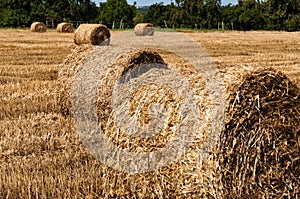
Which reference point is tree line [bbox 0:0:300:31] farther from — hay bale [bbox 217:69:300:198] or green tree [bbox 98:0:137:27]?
hay bale [bbox 217:69:300:198]

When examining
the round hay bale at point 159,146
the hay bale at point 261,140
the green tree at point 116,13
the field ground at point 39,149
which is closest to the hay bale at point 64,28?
the green tree at point 116,13

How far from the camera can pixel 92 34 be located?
17609 millimetres

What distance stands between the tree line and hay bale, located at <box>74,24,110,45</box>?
34.0m

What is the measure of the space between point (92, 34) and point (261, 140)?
14.5 metres

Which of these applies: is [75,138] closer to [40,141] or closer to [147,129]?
[40,141]

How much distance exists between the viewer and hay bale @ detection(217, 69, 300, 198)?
143 inches

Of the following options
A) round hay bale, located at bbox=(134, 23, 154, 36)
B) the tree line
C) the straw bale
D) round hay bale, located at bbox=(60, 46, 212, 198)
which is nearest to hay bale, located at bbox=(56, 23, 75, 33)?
round hay bale, located at bbox=(134, 23, 154, 36)

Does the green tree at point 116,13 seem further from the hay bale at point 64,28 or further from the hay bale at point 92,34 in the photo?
the hay bale at point 92,34

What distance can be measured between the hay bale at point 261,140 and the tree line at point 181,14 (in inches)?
1929

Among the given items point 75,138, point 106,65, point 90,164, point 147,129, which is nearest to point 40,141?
point 75,138

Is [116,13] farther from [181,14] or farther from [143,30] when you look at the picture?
[143,30]

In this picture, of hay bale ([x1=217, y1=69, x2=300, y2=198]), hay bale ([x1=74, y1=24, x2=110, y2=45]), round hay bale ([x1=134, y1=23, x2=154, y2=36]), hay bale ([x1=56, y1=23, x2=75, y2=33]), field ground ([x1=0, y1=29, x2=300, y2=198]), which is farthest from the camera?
hay bale ([x1=56, y1=23, x2=75, y2=33])

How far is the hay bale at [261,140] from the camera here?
363 centimetres

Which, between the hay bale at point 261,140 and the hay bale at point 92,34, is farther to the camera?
the hay bale at point 92,34
